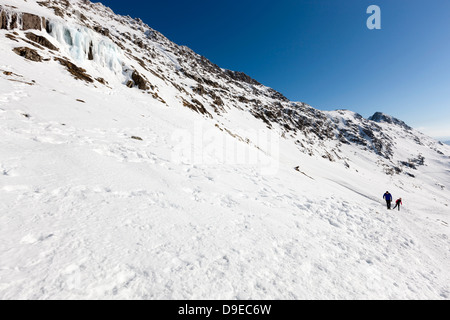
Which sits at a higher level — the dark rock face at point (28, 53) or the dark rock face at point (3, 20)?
the dark rock face at point (3, 20)

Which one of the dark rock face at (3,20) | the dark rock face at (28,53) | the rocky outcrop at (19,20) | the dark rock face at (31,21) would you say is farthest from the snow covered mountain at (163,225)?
the dark rock face at (31,21)

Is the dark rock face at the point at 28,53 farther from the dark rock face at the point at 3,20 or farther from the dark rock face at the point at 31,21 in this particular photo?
the dark rock face at the point at 31,21

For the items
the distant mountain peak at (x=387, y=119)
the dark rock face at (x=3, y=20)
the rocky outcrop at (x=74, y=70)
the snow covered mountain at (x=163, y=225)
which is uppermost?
the distant mountain peak at (x=387, y=119)

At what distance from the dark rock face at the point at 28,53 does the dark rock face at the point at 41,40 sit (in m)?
4.27

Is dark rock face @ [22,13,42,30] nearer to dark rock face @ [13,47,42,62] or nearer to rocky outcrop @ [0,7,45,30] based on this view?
rocky outcrop @ [0,7,45,30]

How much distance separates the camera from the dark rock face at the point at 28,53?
17942 mm

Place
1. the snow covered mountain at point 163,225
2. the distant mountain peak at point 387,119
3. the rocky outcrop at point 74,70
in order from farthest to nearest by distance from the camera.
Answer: the distant mountain peak at point 387,119
the rocky outcrop at point 74,70
the snow covered mountain at point 163,225

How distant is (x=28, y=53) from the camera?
18.4 meters

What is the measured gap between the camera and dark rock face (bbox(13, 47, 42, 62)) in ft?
58.9

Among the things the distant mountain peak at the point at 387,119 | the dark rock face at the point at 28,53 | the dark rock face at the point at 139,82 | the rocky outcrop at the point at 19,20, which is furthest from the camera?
the distant mountain peak at the point at 387,119

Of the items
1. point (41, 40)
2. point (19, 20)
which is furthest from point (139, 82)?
point (19, 20)

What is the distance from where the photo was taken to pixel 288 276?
14.6 feet

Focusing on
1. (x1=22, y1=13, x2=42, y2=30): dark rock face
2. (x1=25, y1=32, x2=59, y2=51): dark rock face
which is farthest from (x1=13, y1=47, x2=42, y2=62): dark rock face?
(x1=22, y1=13, x2=42, y2=30): dark rock face
